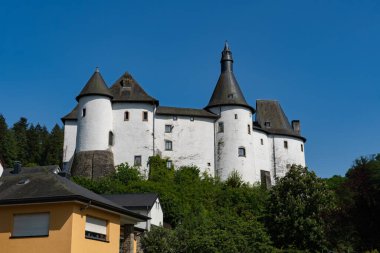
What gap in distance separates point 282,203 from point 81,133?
2615cm

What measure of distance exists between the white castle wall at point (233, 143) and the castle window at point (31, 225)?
1653 inches

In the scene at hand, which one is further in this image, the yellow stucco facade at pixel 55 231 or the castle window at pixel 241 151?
the castle window at pixel 241 151

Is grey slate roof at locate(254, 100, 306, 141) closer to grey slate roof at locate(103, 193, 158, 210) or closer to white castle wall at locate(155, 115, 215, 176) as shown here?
white castle wall at locate(155, 115, 215, 176)

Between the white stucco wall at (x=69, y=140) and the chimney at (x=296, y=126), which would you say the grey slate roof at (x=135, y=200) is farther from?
the chimney at (x=296, y=126)

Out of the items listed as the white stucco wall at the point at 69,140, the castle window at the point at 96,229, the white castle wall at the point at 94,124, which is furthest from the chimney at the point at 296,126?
the castle window at the point at 96,229

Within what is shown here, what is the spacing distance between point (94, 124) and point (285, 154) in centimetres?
2326

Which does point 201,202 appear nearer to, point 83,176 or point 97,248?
point 83,176

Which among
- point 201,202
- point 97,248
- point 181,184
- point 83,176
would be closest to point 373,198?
point 97,248

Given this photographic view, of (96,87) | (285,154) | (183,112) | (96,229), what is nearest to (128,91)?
(96,87)

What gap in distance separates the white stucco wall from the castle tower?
15.5 metres

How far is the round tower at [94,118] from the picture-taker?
59.7m

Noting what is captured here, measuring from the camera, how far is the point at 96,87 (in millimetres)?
61094

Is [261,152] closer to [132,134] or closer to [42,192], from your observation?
[132,134]

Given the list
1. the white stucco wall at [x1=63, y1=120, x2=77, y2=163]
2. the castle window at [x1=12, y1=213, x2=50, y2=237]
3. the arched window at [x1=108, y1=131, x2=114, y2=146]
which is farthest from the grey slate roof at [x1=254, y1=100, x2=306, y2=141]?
the castle window at [x1=12, y1=213, x2=50, y2=237]
